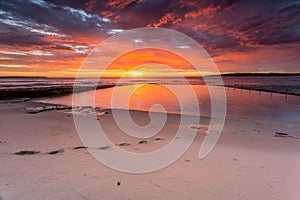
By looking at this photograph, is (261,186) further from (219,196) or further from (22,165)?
(22,165)

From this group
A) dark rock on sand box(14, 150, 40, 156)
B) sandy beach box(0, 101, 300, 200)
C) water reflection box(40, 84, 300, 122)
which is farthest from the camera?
water reflection box(40, 84, 300, 122)

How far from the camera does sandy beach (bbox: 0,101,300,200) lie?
314 cm

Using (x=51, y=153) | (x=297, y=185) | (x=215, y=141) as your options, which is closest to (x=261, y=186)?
(x=297, y=185)

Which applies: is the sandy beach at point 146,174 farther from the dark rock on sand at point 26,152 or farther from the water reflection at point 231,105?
the water reflection at point 231,105

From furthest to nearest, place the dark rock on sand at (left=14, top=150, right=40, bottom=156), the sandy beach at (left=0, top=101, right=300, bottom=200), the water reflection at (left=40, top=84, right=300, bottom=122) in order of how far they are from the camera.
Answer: the water reflection at (left=40, top=84, right=300, bottom=122)
the dark rock on sand at (left=14, top=150, right=40, bottom=156)
the sandy beach at (left=0, top=101, right=300, bottom=200)

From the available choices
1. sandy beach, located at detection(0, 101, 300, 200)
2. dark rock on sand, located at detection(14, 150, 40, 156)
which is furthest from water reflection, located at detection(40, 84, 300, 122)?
dark rock on sand, located at detection(14, 150, 40, 156)

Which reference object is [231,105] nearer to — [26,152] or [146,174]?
[146,174]

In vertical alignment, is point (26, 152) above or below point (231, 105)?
above

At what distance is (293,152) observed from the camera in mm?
5379

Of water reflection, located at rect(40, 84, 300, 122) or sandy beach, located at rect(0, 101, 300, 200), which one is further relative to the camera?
water reflection, located at rect(40, 84, 300, 122)

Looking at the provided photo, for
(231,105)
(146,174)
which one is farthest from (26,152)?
(231,105)

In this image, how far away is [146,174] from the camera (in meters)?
3.82

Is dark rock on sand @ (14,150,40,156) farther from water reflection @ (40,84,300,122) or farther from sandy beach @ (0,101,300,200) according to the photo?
water reflection @ (40,84,300,122)

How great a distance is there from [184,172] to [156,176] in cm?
59
